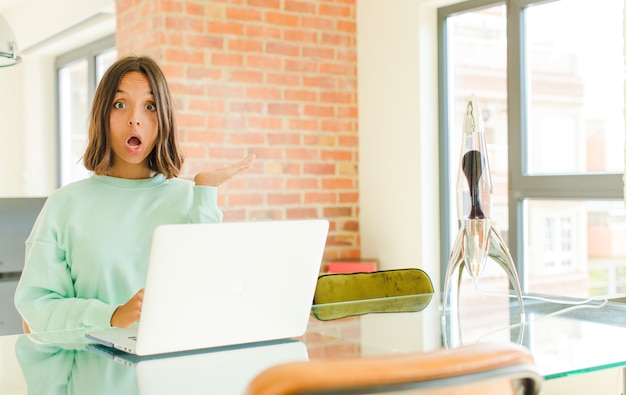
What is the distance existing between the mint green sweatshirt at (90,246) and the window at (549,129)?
5.87ft

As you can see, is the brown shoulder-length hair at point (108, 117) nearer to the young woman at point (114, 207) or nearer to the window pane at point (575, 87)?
the young woman at point (114, 207)

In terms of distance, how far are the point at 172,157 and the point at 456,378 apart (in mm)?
1389

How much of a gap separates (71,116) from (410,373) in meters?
6.18

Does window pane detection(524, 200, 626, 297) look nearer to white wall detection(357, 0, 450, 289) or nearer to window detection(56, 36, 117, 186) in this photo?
white wall detection(357, 0, 450, 289)

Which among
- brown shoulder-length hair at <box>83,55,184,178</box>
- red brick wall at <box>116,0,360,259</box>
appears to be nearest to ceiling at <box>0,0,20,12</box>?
red brick wall at <box>116,0,360,259</box>

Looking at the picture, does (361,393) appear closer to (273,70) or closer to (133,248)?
(133,248)

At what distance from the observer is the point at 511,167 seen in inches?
146

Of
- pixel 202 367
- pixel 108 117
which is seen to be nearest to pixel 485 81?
pixel 108 117

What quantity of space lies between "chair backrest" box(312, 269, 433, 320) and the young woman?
0.43m

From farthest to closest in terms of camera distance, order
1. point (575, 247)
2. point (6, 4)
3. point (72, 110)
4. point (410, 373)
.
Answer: point (72, 110), point (6, 4), point (575, 247), point (410, 373)

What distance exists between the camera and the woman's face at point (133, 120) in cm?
203

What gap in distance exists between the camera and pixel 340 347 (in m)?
1.63

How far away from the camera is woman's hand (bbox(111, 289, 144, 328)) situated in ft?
5.22

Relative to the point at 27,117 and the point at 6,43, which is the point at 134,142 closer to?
the point at 6,43
